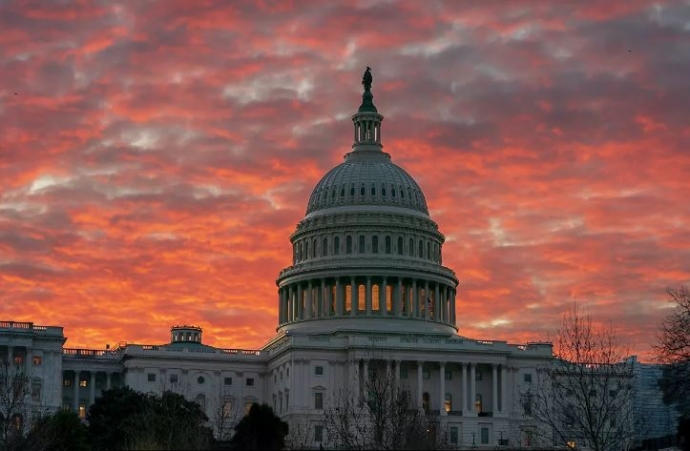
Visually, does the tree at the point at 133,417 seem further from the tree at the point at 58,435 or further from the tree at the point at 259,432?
the tree at the point at 259,432

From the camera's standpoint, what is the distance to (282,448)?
361 feet

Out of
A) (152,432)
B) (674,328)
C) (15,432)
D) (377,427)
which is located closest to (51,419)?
(15,432)

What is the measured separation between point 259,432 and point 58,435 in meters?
48.4

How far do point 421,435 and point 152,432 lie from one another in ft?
87.8

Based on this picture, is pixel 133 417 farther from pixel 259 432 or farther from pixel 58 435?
pixel 259 432

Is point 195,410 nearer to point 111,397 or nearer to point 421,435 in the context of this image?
A: point 111,397

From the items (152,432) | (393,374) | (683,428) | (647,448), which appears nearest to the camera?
(683,428)

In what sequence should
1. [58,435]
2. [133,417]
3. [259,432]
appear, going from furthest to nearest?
[58,435] → [133,417] → [259,432]

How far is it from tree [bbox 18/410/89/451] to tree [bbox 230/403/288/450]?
106 ft

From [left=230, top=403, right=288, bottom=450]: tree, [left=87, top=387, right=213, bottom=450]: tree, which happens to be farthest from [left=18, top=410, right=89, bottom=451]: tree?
[left=230, top=403, right=288, bottom=450]: tree

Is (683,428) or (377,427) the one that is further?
(377,427)

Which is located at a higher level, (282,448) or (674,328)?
(674,328)

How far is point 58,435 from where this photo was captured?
154000 millimetres

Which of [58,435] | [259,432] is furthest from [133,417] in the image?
[259,432]
